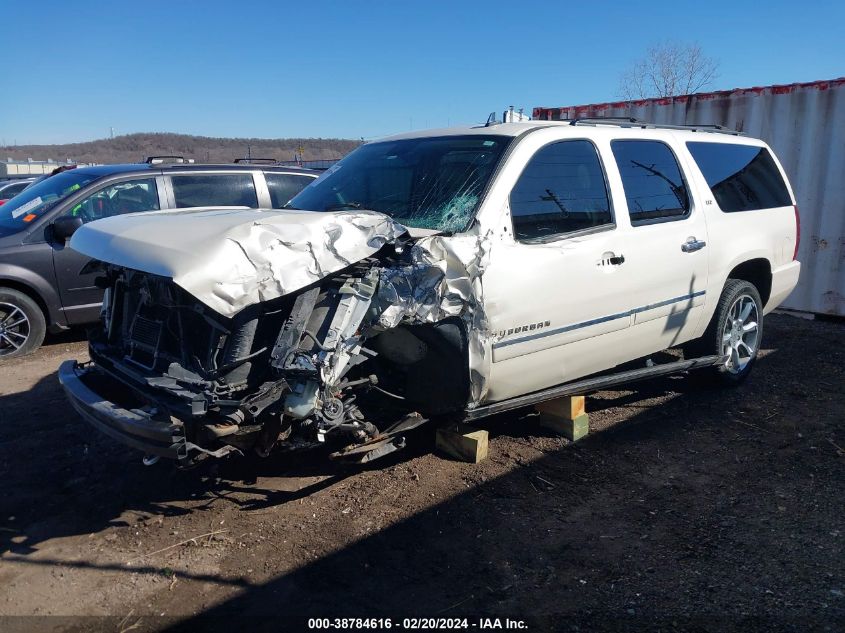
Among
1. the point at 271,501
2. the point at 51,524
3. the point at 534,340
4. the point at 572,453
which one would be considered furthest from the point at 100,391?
the point at 572,453

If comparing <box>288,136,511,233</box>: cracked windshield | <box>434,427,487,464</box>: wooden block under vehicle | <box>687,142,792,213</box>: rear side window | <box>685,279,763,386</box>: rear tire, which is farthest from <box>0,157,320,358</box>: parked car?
<box>685,279,763,386</box>: rear tire

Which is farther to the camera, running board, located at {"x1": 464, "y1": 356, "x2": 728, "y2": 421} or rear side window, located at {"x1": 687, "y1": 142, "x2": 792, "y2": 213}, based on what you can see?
rear side window, located at {"x1": 687, "y1": 142, "x2": 792, "y2": 213}

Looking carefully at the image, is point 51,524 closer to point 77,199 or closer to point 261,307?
point 261,307

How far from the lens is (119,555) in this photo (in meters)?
3.30

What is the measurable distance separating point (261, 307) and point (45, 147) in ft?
294

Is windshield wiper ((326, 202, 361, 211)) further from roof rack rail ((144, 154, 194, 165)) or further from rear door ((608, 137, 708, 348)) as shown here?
roof rack rail ((144, 154, 194, 165))

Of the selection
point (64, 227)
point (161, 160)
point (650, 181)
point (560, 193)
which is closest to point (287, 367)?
point (560, 193)

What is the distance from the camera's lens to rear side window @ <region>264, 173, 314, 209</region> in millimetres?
7668

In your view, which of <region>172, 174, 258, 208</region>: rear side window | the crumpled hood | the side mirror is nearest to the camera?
the crumpled hood

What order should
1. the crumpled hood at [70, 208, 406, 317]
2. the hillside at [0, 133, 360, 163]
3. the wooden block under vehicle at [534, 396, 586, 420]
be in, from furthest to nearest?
1. the hillside at [0, 133, 360, 163]
2. the wooden block under vehicle at [534, 396, 586, 420]
3. the crumpled hood at [70, 208, 406, 317]

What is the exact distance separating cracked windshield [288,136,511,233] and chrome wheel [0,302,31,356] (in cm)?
366

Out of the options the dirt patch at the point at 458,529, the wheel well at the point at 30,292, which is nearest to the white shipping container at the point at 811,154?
the dirt patch at the point at 458,529

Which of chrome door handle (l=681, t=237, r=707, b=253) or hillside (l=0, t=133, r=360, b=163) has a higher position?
hillside (l=0, t=133, r=360, b=163)

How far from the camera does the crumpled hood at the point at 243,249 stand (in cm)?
286
